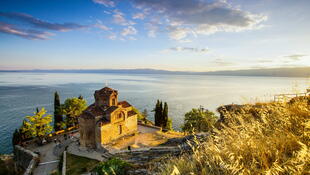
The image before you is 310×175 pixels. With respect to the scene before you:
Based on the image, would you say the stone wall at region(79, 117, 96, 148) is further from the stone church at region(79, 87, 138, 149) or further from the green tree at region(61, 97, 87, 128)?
the green tree at region(61, 97, 87, 128)

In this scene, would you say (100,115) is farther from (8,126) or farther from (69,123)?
(8,126)

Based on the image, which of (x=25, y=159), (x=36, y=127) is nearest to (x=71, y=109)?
(x=36, y=127)

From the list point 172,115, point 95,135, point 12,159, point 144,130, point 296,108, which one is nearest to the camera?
point 296,108

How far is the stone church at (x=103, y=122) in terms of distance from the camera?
814 inches

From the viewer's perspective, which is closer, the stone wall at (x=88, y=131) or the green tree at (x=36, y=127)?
the stone wall at (x=88, y=131)

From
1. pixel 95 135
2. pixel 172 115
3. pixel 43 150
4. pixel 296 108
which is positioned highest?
pixel 296 108

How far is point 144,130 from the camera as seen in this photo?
27938 mm

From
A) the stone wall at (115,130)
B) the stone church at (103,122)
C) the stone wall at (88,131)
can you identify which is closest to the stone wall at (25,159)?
the stone church at (103,122)

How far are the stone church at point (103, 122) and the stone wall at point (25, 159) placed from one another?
5660mm

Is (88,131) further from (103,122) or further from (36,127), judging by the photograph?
(36,127)

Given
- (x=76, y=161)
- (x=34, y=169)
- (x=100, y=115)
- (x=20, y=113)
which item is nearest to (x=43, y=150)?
(x=34, y=169)

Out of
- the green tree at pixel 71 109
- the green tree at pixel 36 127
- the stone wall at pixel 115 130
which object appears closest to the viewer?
the stone wall at pixel 115 130

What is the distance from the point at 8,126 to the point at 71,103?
26.9m

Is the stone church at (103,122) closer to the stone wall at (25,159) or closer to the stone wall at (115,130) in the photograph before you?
the stone wall at (115,130)
